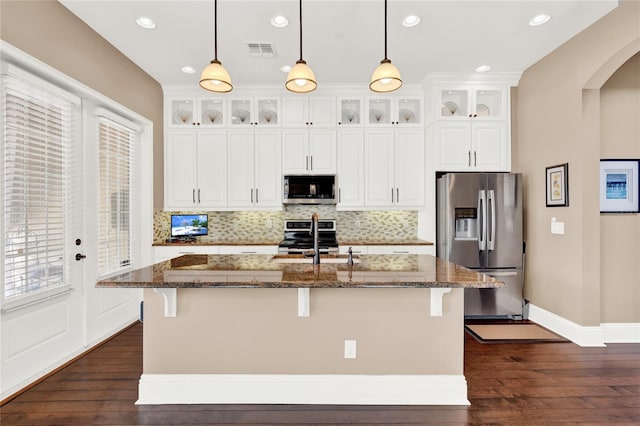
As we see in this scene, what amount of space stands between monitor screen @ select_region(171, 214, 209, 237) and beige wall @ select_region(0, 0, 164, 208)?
432 mm

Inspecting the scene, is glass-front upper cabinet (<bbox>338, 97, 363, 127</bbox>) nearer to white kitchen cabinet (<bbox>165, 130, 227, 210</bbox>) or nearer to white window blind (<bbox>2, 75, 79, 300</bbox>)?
white kitchen cabinet (<bbox>165, 130, 227, 210</bbox>)

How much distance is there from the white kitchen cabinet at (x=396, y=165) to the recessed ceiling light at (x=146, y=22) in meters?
2.76

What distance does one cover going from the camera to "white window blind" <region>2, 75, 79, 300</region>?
91.8 inches

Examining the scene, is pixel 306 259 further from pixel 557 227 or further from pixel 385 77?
pixel 557 227

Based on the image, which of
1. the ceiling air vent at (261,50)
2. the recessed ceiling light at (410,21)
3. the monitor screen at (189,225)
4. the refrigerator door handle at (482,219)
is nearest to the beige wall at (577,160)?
the refrigerator door handle at (482,219)

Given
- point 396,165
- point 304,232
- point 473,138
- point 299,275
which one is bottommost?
point 299,275

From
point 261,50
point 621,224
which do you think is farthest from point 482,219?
point 261,50

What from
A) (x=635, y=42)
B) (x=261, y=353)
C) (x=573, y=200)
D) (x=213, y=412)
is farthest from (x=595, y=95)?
(x=213, y=412)

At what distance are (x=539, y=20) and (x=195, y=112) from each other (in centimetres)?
411

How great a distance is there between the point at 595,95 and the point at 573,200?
41.5 inches

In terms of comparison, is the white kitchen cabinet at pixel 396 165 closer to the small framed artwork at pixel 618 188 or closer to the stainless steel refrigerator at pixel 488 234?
the stainless steel refrigerator at pixel 488 234

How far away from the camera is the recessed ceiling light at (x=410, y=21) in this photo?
2885 mm

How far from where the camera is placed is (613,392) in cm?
237

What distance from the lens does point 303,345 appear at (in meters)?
2.24
